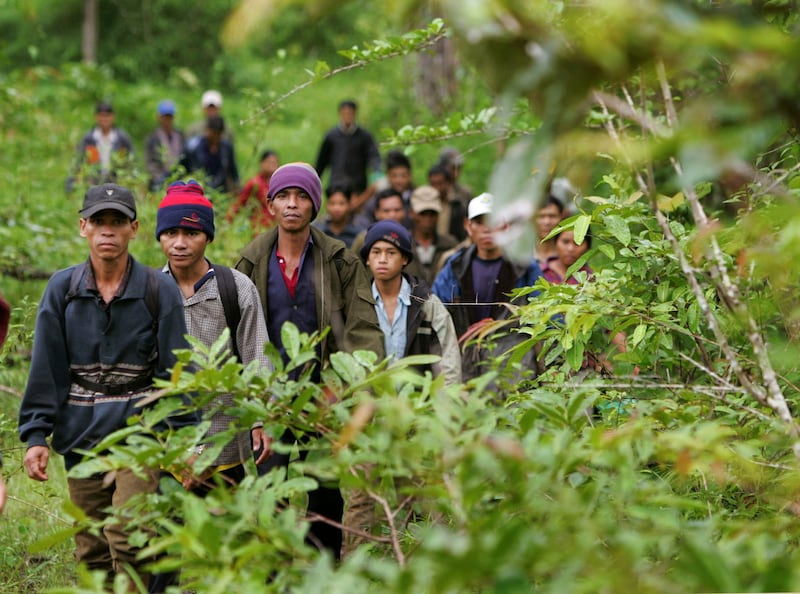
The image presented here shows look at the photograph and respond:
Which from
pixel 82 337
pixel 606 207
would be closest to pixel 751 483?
pixel 606 207

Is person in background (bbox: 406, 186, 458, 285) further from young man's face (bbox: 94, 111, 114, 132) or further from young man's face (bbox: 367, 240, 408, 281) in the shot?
young man's face (bbox: 94, 111, 114, 132)

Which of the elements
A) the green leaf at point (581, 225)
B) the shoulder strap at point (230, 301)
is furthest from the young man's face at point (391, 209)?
the green leaf at point (581, 225)

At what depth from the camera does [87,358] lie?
5.20 meters

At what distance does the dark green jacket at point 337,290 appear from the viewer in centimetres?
629

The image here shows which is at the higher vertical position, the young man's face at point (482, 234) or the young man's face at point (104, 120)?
the young man's face at point (104, 120)

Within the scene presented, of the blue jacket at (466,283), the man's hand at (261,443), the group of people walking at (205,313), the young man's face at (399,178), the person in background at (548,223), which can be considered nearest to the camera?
the group of people walking at (205,313)

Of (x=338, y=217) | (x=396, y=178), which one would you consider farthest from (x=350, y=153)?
(x=338, y=217)

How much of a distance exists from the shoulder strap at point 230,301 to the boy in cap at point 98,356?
0.48 metres

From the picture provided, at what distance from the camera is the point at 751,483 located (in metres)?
4.45

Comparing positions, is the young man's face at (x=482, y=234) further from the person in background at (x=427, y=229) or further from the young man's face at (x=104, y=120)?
the young man's face at (x=104, y=120)

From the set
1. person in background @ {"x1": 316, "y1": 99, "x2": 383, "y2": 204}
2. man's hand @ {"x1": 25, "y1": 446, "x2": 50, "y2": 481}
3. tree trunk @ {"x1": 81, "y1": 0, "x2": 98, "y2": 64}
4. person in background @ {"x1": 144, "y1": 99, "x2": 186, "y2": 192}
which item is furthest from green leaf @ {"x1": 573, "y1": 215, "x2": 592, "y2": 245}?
tree trunk @ {"x1": 81, "y1": 0, "x2": 98, "y2": 64}

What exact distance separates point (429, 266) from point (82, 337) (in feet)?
18.0

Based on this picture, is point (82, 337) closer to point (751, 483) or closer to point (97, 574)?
point (97, 574)

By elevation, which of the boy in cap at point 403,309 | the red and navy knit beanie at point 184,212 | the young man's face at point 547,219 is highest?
the red and navy knit beanie at point 184,212
